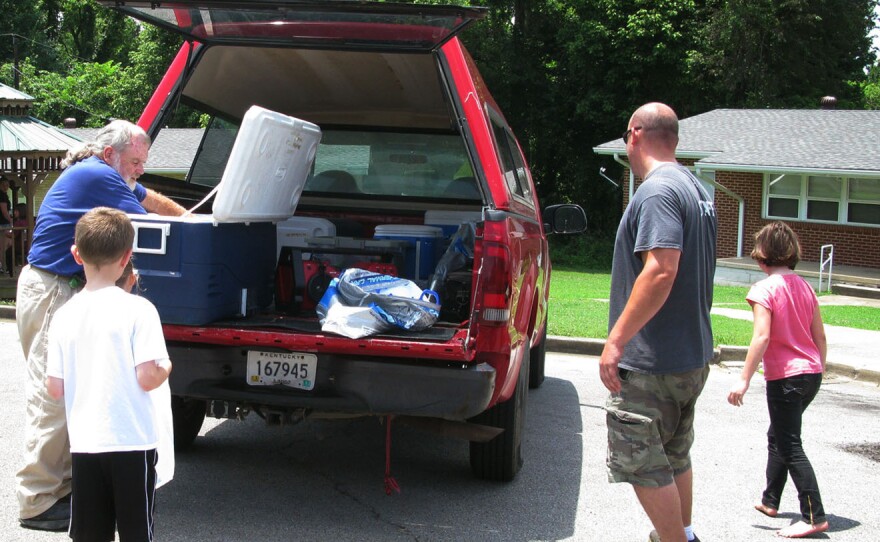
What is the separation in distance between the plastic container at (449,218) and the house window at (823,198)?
17.4 m

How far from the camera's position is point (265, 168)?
16.0 ft

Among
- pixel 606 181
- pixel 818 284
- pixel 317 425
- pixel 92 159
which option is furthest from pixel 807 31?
pixel 92 159

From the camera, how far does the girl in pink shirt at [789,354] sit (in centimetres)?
464

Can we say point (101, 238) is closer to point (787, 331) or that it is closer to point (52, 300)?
point (52, 300)

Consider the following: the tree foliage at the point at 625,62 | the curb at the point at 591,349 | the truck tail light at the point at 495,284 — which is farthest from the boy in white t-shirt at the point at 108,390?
the tree foliage at the point at 625,62

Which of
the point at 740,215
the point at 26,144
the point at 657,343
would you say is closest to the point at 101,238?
the point at 657,343

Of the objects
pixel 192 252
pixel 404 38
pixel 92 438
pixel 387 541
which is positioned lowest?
pixel 387 541

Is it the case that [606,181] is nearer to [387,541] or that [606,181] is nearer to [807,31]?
[807,31]

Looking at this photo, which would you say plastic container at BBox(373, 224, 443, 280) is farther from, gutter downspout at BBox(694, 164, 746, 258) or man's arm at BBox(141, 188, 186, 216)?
gutter downspout at BBox(694, 164, 746, 258)

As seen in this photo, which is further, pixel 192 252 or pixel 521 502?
pixel 521 502

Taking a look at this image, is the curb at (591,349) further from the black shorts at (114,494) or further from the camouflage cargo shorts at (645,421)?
the black shorts at (114,494)

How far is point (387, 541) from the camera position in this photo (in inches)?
170

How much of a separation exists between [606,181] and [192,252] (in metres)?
28.1

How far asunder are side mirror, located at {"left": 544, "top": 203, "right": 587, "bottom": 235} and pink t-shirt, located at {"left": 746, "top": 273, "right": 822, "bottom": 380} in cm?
242
